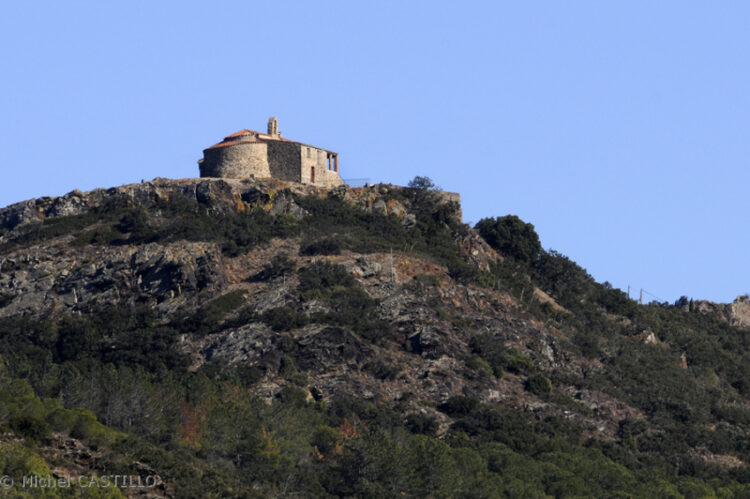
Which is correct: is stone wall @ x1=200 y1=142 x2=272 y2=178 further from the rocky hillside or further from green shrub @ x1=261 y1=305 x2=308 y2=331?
green shrub @ x1=261 y1=305 x2=308 y2=331

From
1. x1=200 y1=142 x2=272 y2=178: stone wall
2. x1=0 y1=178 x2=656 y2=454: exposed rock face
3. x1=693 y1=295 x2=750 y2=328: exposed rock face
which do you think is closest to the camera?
x1=0 y1=178 x2=656 y2=454: exposed rock face

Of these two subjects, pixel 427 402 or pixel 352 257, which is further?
pixel 352 257

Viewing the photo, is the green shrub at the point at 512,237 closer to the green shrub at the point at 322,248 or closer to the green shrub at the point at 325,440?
the green shrub at the point at 322,248

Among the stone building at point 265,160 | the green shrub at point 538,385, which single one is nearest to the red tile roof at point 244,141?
the stone building at point 265,160

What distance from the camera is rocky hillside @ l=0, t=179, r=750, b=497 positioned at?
7569cm

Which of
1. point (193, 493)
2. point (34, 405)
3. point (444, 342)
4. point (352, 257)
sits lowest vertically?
point (193, 493)

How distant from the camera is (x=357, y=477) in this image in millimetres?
74812

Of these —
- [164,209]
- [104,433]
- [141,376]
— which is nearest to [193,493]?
[104,433]

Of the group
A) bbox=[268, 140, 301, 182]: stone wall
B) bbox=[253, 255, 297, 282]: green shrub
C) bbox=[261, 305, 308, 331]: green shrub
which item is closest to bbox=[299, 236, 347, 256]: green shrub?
bbox=[253, 255, 297, 282]: green shrub

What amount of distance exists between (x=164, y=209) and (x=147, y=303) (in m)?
11.8

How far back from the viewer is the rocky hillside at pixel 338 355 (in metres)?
75.7

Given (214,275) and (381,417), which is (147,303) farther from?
(381,417)

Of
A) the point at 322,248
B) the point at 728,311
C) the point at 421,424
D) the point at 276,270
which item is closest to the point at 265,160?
the point at 322,248

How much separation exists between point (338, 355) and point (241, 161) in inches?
1062
